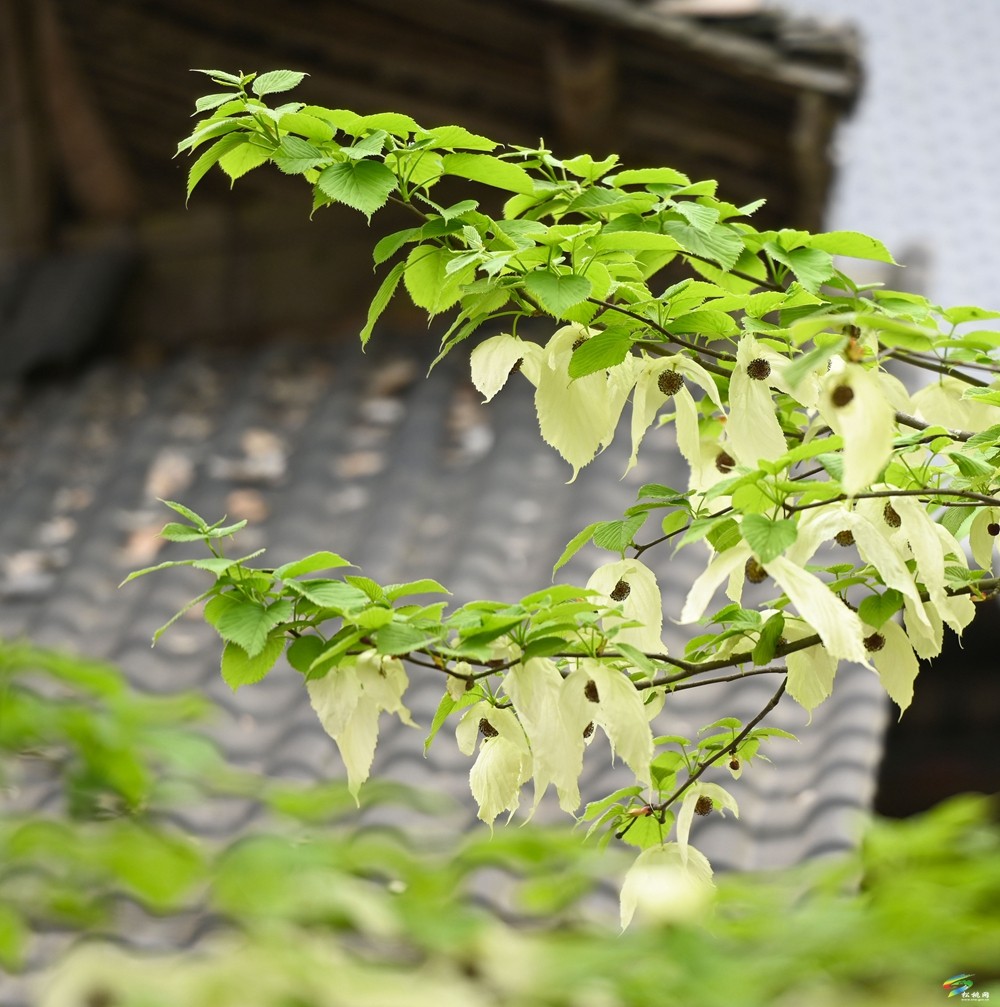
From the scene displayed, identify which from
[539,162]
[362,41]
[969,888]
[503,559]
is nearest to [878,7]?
[362,41]

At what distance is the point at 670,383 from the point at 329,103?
3.83 meters

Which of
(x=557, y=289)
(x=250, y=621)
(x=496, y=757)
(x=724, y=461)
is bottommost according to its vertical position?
(x=496, y=757)

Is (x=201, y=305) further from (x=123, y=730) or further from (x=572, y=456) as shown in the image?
(x=123, y=730)

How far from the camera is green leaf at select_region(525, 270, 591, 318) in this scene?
114 centimetres

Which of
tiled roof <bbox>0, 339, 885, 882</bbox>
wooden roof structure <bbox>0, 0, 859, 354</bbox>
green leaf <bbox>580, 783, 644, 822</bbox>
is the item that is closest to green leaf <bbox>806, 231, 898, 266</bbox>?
green leaf <bbox>580, 783, 644, 822</bbox>

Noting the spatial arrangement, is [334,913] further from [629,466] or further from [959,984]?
[959,984]

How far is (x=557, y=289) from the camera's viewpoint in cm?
116

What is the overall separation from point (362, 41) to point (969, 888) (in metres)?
4.24

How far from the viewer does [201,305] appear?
517cm

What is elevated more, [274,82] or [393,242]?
[274,82]

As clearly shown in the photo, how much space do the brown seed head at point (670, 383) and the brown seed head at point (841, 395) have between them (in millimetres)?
261

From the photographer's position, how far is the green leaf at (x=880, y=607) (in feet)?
4.24

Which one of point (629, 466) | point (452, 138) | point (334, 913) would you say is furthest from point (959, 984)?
point (452, 138)

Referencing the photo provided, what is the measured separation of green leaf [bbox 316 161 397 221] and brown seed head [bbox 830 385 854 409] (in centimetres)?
41
